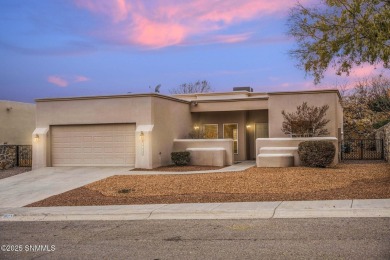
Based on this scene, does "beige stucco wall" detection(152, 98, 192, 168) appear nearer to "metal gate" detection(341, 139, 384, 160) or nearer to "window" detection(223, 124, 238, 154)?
"window" detection(223, 124, 238, 154)

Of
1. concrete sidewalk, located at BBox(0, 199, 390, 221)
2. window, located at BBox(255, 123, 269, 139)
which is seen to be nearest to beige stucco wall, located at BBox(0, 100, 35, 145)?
window, located at BBox(255, 123, 269, 139)

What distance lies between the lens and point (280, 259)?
23.7ft

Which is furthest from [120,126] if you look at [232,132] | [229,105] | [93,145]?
[232,132]

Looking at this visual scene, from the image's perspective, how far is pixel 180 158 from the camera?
962 inches

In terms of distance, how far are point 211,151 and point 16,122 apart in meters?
15.1

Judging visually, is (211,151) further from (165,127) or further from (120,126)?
(120,126)

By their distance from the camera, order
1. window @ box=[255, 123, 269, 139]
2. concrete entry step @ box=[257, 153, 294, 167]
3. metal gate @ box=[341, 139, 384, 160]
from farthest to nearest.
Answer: window @ box=[255, 123, 269, 139] < metal gate @ box=[341, 139, 384, 160] < concrete entry step @ box=[257, 153, 294, 167]

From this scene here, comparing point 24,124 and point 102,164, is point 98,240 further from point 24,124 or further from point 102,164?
point 24,124

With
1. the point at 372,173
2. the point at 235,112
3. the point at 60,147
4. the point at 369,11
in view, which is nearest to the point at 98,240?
the point at 369,11

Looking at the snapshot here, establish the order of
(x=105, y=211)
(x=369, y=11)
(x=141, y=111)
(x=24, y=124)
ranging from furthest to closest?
(x=24, y=124) < (x=141, y=111) < (x=369, y=11) < (x=105, y=211)

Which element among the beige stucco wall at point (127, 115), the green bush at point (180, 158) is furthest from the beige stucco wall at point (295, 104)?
the beige stucco wall at point (127, 115)

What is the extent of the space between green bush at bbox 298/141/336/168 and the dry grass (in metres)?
1.16

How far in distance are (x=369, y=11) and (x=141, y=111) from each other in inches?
488

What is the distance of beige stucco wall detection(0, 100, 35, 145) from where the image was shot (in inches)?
1234
